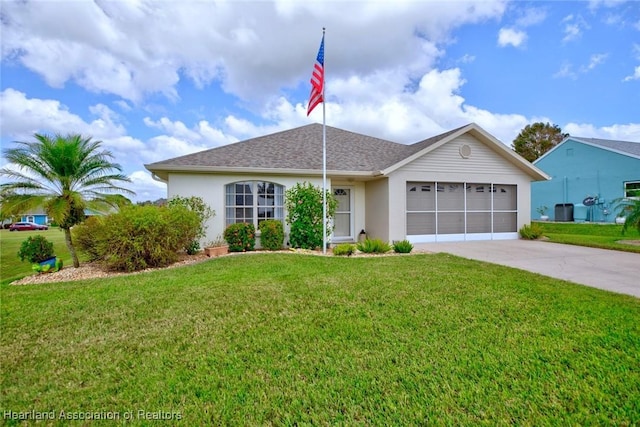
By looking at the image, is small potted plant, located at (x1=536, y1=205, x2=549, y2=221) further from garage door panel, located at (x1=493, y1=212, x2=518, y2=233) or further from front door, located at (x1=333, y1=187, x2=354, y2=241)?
front door, located at (x1=333, y1=187, x2=354, y2=241)

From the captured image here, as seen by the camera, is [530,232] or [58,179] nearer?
[58,179]

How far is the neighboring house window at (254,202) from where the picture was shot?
1107 cm

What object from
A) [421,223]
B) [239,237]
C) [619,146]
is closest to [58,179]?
[239,237]

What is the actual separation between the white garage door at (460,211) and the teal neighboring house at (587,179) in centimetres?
1003

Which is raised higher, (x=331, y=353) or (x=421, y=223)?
(x=421, y=223)

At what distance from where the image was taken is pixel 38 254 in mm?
8125

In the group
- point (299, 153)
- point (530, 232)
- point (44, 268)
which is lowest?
point (44, 268)

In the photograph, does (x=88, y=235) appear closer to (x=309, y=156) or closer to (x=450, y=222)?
(x=309, y=156)

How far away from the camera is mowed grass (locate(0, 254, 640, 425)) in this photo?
2387 mm

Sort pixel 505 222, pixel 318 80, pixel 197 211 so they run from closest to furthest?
pixel 318 80 → pixel 197 211 → pixel 505 222

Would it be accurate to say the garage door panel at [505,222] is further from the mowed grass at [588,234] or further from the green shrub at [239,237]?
the green shrub at [239,237]

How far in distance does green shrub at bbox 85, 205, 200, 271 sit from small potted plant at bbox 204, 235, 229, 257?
1297 mm

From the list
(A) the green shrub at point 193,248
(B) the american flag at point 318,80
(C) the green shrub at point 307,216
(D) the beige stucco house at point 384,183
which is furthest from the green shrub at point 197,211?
(B) the american flag at point 318,80

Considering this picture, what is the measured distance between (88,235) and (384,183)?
1026cm
